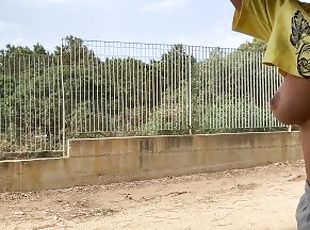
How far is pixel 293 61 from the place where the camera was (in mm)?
1376

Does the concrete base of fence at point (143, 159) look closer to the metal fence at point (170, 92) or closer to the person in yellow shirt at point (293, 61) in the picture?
the metal fence at point (170, 92)

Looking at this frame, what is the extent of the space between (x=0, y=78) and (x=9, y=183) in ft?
5.83

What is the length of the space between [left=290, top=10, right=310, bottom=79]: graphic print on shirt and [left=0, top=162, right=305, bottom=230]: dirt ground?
5151mm

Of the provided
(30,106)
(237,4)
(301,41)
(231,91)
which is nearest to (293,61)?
(301,41)

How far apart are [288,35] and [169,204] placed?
266 inches

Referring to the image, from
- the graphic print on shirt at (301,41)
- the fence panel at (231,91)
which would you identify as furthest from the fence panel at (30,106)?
the graphic print on shirt at (301,41)

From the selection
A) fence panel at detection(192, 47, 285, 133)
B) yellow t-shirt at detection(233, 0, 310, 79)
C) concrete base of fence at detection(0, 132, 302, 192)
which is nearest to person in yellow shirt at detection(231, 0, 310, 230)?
yellow t-shirt at detection(233, 0, 310, 79)

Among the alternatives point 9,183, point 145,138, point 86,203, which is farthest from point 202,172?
point 9,183

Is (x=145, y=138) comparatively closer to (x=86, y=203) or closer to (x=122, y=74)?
(x=122, y=74)

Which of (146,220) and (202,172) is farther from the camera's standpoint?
(202,172)

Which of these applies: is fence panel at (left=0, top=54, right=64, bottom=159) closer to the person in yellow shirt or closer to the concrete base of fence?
the concrete base of fence

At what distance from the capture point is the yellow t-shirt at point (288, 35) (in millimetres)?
1360

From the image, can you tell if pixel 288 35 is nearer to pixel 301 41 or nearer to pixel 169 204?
pixel 301 41

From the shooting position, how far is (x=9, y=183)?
855 centimetres
